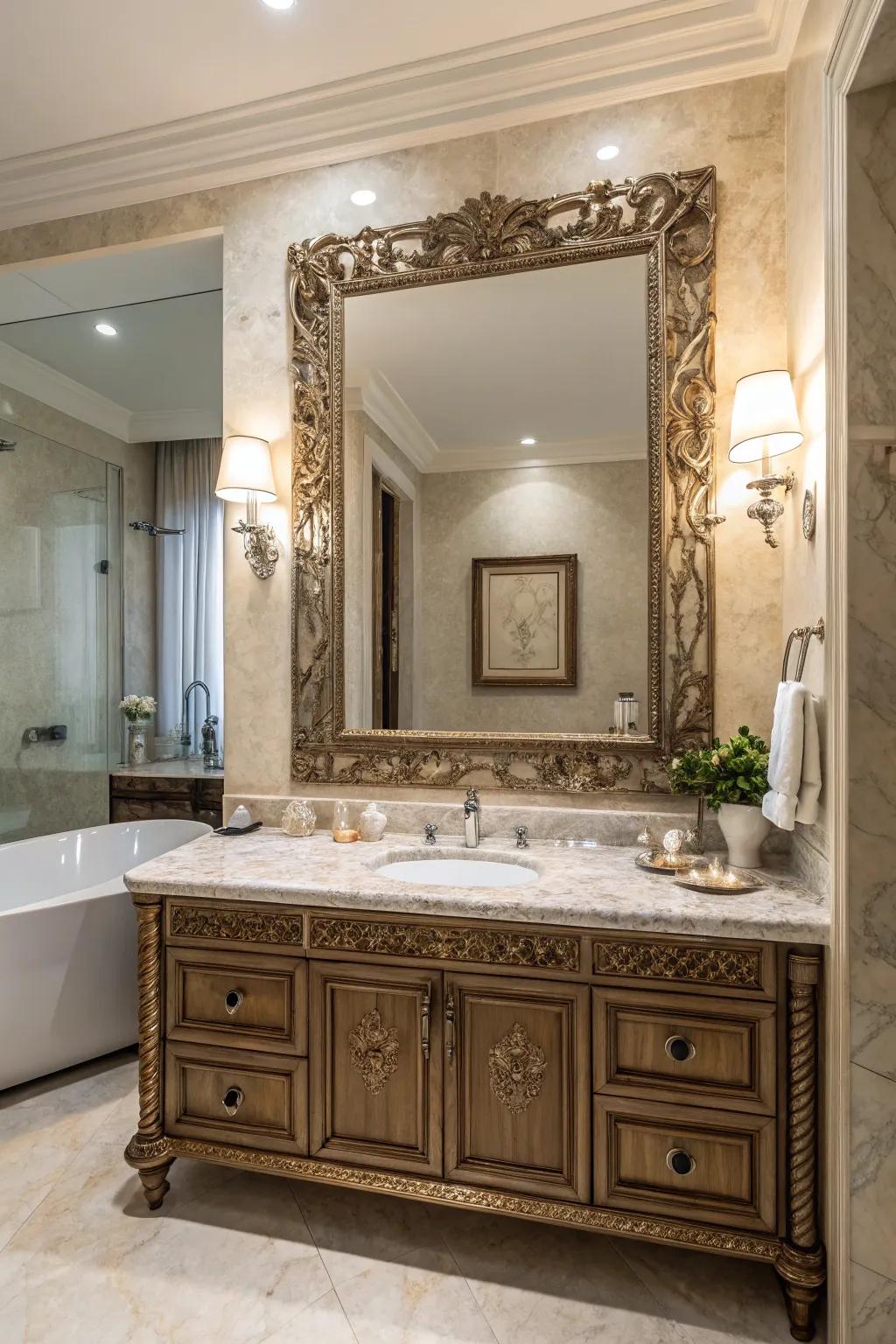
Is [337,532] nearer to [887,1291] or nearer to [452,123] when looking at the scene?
[452,123]

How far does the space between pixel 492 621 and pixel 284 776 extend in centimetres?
82

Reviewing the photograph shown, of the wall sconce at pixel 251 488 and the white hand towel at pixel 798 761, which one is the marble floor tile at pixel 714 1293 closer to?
the white hand towel at pixel 798 761

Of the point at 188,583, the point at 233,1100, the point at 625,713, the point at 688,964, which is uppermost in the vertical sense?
the point at 188,583

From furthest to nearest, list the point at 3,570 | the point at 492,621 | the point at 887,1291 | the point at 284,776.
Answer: the point at 3,570
the point at 284,776
the point at 492,621
the point at 887,1291

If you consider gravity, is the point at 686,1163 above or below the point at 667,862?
below

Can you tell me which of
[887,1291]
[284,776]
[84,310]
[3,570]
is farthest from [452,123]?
[887,1291]

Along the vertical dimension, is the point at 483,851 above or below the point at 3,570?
below

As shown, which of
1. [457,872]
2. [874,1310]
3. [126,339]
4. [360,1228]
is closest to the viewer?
[874,1310]

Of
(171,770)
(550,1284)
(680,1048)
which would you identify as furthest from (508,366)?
(171,770)

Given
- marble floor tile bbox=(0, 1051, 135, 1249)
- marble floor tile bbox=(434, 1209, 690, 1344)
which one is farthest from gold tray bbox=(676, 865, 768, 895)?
marble floor tile bbox=(0, 1051, 135, 1249)

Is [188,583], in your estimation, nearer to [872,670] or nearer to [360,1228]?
[360,1228]

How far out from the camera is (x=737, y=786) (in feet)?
5.97

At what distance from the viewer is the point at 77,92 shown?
7.22 ft

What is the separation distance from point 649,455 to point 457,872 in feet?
4.10
